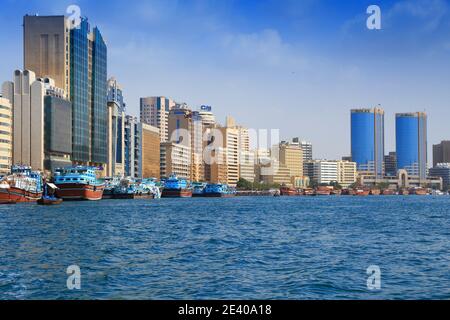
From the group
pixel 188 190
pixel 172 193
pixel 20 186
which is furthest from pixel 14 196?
pixel 188 190

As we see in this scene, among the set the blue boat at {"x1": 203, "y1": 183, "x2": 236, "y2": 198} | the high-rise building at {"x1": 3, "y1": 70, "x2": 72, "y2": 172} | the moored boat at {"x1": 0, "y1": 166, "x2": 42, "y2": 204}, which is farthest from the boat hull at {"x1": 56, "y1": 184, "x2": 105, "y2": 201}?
the blue boat at {"x1": 203, "y1": 183, "x2": 236, "y2": 198}

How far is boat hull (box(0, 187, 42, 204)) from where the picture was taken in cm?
9169

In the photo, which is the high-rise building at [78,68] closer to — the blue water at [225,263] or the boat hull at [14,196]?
the boat hull at [14,196]

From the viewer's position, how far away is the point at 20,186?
9700 cm

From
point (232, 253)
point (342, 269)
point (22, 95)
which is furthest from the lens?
point (22, 95)

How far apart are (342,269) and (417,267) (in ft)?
9.88

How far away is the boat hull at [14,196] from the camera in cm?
9169

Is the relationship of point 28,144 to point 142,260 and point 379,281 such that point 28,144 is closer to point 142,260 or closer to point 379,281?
point 142,260

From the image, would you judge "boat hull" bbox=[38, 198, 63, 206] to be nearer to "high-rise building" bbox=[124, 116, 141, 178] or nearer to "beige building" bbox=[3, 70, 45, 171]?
"beige building" bbox=[3, 70, 45, 171]

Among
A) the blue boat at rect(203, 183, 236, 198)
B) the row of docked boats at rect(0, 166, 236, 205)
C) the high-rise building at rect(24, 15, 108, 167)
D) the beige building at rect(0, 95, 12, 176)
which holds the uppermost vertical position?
the high-rise building at rect(24, 15, 108, 167)

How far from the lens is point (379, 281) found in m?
20.6

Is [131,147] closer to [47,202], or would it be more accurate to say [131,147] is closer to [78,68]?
[78,68]

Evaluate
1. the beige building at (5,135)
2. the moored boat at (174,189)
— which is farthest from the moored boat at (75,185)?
the moored boat at (174,189)
